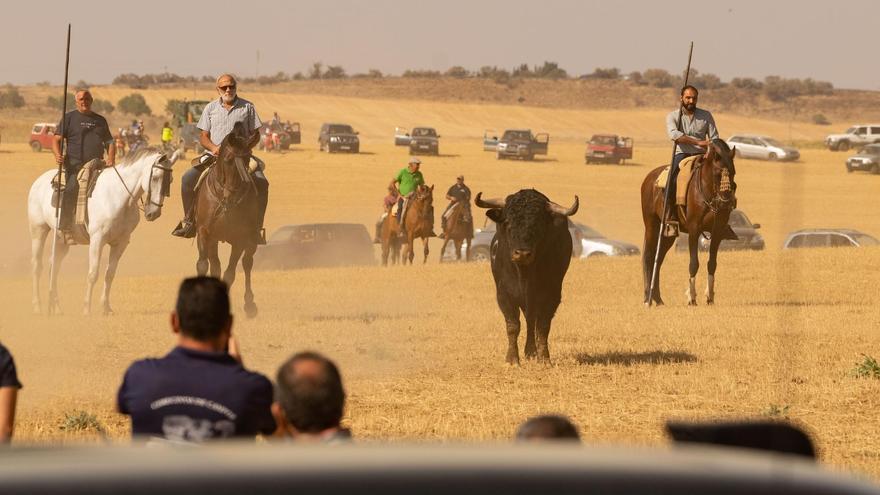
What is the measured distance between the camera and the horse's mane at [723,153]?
2219cm

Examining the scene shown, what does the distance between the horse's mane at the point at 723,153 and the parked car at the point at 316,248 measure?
2223 centimetres

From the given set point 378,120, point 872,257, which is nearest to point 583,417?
point 872,257

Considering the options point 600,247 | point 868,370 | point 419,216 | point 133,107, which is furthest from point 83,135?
point 133,107

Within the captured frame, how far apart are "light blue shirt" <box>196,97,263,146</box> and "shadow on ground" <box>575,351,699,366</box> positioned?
582 centimetres

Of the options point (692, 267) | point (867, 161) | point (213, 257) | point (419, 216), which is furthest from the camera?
point (867, 161)

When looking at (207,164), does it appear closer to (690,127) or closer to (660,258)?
(690,127)

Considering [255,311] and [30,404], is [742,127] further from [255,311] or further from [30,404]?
[30,404]

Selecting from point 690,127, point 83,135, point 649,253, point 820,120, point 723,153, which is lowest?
point 820,120

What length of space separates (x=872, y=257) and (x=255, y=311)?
16.0 m

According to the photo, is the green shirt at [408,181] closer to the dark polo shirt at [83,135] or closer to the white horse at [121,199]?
the white horse at [121,199]

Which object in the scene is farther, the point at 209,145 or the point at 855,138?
the point at 855,138

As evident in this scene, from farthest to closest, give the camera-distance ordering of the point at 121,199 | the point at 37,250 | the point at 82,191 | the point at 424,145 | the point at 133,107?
the point at 133,107
the point at 424,145
the point at 37,250
the point at 82,191
the point at 121,199

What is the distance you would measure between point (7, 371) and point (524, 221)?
9.17 meters

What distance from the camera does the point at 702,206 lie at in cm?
2297
